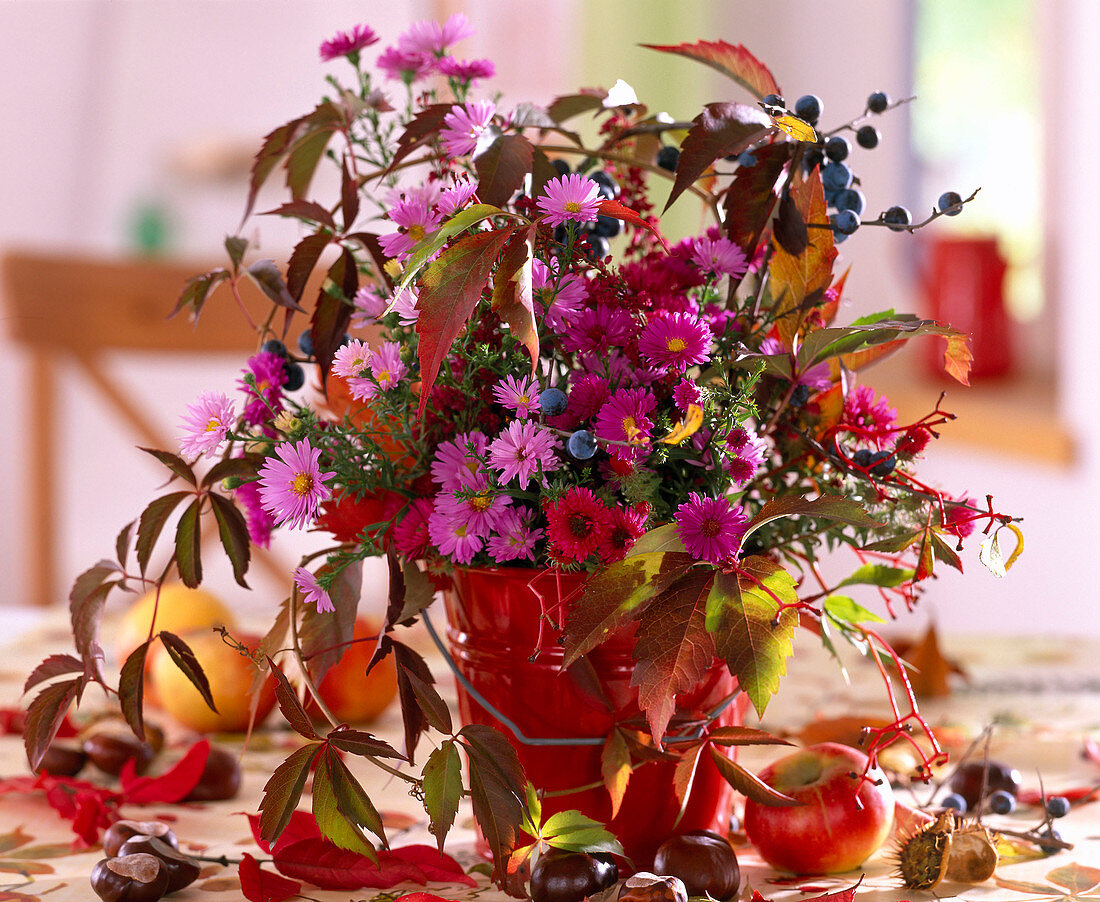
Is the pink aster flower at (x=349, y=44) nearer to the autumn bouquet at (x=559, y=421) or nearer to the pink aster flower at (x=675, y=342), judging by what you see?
the autumn bouquet at (x=559, y=421)

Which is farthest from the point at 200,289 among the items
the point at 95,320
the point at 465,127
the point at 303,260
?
the point at 95,320

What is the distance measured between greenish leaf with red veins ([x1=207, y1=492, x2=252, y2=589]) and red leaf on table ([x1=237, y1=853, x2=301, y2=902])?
→ 0.12 metres

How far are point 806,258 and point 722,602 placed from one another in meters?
0.18

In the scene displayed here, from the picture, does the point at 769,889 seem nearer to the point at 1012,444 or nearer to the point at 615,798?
the point at 615,798

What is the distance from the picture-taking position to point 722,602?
1.52 ft

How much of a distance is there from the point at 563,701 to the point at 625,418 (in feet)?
0.49

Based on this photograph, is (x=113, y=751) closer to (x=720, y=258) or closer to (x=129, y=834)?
(x=129, y=834)

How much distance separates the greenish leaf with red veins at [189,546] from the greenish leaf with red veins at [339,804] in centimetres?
11

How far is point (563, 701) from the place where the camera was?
0.54 meters

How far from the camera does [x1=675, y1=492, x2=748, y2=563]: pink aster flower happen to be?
18.1 inches

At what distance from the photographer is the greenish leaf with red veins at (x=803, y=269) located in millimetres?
546

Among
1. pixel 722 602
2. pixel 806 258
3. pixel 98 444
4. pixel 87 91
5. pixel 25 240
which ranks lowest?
pixel 98 444

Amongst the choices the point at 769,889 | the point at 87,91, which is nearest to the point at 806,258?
the point at 769,889

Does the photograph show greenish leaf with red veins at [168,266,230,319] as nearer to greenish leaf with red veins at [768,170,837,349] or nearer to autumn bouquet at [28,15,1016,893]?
autumn bouquet at [28,15,1016,893]
